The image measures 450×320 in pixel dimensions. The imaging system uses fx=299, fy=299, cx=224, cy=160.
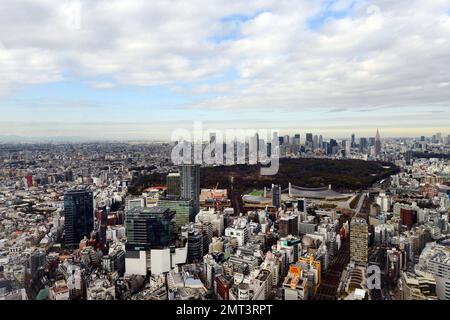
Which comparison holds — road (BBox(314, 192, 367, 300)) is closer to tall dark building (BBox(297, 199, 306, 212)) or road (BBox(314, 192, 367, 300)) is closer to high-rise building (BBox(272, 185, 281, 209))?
tall dark building (BBox(297, 199, 306, 212))

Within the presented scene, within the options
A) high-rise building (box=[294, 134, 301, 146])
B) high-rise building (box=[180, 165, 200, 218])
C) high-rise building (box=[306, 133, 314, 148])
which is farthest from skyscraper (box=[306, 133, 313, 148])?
high-rise building (box=[180, 165, 200, 218])

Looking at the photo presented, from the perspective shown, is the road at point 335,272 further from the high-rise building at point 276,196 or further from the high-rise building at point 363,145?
the high-rise building at point 276,196

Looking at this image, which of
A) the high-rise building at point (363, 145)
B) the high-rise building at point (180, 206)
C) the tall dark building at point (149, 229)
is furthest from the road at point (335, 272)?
the high-rise building at point (180, 206)

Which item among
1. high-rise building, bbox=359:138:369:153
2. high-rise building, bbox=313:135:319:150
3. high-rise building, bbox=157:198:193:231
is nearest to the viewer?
high-rise building, bbox=313:135:319:150

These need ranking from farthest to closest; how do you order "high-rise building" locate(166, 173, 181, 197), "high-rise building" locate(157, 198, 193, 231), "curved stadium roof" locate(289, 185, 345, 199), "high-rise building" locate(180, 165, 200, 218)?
"curved stadium roof" locate(289, 185, 345, 199) < "high-rise building" locate(166, 173, 181, 197) < "high-rise building" locate(180, 165, 200, 218) < "high-rise building" locate(157, 198, 193, 231)

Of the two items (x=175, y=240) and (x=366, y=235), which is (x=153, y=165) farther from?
(x=366, y=235)

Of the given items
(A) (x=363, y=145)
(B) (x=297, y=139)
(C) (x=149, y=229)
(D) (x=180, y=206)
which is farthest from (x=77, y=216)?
(A) (x=363, y=145)
